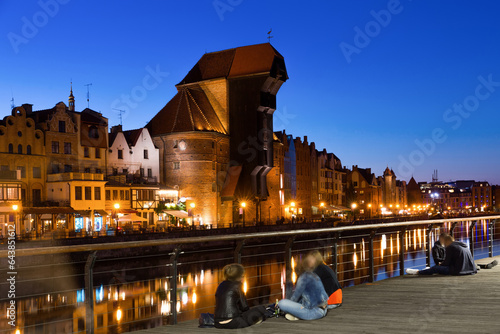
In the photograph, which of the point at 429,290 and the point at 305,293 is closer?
the point at 305,293

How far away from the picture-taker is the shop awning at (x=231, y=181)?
59.3 metres

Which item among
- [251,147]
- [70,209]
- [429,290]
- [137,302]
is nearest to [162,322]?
[137,302]

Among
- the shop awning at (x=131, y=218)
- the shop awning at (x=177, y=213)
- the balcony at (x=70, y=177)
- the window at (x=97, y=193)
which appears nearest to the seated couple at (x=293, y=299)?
the balcony at (x=70, y=177)

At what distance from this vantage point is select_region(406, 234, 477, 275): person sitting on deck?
36.5 feet

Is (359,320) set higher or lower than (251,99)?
lower

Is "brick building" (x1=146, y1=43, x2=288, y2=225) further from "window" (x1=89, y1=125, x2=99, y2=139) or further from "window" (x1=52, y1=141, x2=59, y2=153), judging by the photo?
→ "window" (x1=52, y1=141, x2=59, y2=153)

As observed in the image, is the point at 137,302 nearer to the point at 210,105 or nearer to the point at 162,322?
the point at 162,322

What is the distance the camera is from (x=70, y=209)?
44.7 metres

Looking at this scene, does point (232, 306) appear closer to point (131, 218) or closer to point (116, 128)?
point (131, 218)

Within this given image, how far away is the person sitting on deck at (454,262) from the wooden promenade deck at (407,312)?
107 centimetres

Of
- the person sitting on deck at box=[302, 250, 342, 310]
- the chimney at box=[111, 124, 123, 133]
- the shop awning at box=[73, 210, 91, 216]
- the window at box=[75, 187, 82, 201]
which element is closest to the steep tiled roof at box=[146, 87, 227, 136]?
the chimney at box=[111, 124, 123, 133]

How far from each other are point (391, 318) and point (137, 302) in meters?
17.2

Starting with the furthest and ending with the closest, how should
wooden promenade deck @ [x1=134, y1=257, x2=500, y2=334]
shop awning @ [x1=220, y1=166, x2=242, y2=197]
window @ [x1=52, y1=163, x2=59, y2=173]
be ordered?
1. shop awning @ [x1=220, y1=166, x2=242, y2=197]
2. window @ [x1=52, y1=163, x2=59, y2=173]
3. wooden promenade deck @ [x1=134, y1=257, x2=500, y2=334]

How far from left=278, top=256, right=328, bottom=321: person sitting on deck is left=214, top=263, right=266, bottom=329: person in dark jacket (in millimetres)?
455
